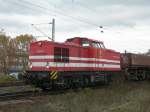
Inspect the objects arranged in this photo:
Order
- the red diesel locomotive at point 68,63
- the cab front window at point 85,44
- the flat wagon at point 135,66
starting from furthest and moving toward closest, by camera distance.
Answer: the flat wagon at point 135,66
the cab front window at point 85,44
the red diesel locomotive at point 68,63

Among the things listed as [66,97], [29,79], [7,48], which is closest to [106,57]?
[29,79]

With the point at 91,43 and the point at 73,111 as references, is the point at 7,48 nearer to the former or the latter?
the point at 91,43

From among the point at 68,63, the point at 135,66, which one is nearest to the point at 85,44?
the point at 68,63

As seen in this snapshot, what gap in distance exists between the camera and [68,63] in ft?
63.9

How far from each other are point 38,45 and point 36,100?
4.72 metres

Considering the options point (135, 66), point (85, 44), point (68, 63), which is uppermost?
point (85, 44)

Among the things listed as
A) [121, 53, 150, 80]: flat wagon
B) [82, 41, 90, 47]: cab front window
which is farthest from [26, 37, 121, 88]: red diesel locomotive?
[121, 53, 150, 80]: flat wagon

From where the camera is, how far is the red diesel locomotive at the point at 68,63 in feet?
60.5

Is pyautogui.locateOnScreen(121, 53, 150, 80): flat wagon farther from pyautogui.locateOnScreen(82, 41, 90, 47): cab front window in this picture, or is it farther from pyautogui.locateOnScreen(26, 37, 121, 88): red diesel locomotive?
pyautogui.locateOnScreen(82, 41, 90, 47): cab front window

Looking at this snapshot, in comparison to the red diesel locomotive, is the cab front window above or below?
above

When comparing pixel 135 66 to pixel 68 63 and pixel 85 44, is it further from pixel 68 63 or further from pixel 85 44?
pixel 68 63

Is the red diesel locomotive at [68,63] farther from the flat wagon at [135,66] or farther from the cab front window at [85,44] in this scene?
the flat wagon at [135,66]

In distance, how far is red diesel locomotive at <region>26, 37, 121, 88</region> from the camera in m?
18.5

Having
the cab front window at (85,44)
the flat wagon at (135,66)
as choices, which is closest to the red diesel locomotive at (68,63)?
the cab front window at (85,44)
